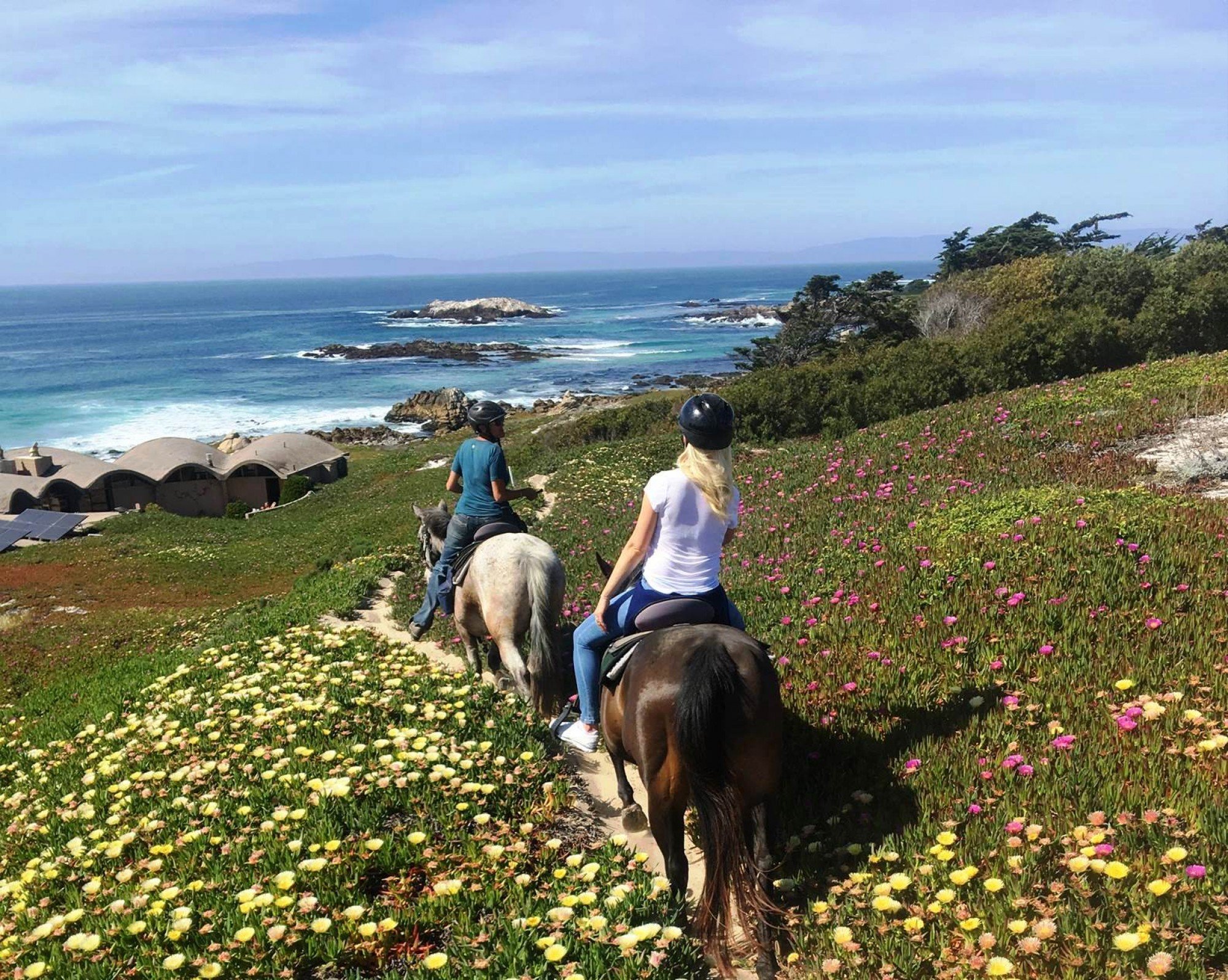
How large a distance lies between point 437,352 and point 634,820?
4987 inches

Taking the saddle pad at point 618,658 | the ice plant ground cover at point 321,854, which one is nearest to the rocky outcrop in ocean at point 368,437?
the ice plant ground cover at point 321,854

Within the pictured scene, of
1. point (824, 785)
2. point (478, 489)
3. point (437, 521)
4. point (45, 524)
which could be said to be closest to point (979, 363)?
point (437, 521)

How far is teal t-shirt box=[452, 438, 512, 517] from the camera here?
903 cm

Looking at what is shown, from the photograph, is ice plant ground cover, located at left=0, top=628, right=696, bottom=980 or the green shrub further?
the green shrub

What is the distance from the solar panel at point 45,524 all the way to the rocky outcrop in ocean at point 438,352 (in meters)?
84.8

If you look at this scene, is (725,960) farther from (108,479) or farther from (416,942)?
(108,479)

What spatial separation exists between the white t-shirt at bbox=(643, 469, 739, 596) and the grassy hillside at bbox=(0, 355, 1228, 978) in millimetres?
1756

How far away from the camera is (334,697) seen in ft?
26.2

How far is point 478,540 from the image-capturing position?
9.31 m

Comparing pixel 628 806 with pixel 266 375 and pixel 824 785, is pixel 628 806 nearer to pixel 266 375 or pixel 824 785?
pixel 824 785

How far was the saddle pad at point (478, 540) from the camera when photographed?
9.25 metres

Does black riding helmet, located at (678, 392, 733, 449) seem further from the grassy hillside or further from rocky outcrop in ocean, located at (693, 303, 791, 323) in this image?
rocky outcrop in ocean, located at (693, 303, 791, 323)

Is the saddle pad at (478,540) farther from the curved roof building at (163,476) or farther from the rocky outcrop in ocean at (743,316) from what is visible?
the rocky outcrop in ocean at (743,316)

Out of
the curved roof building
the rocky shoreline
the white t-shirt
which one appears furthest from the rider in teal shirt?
the rocky shoreline
